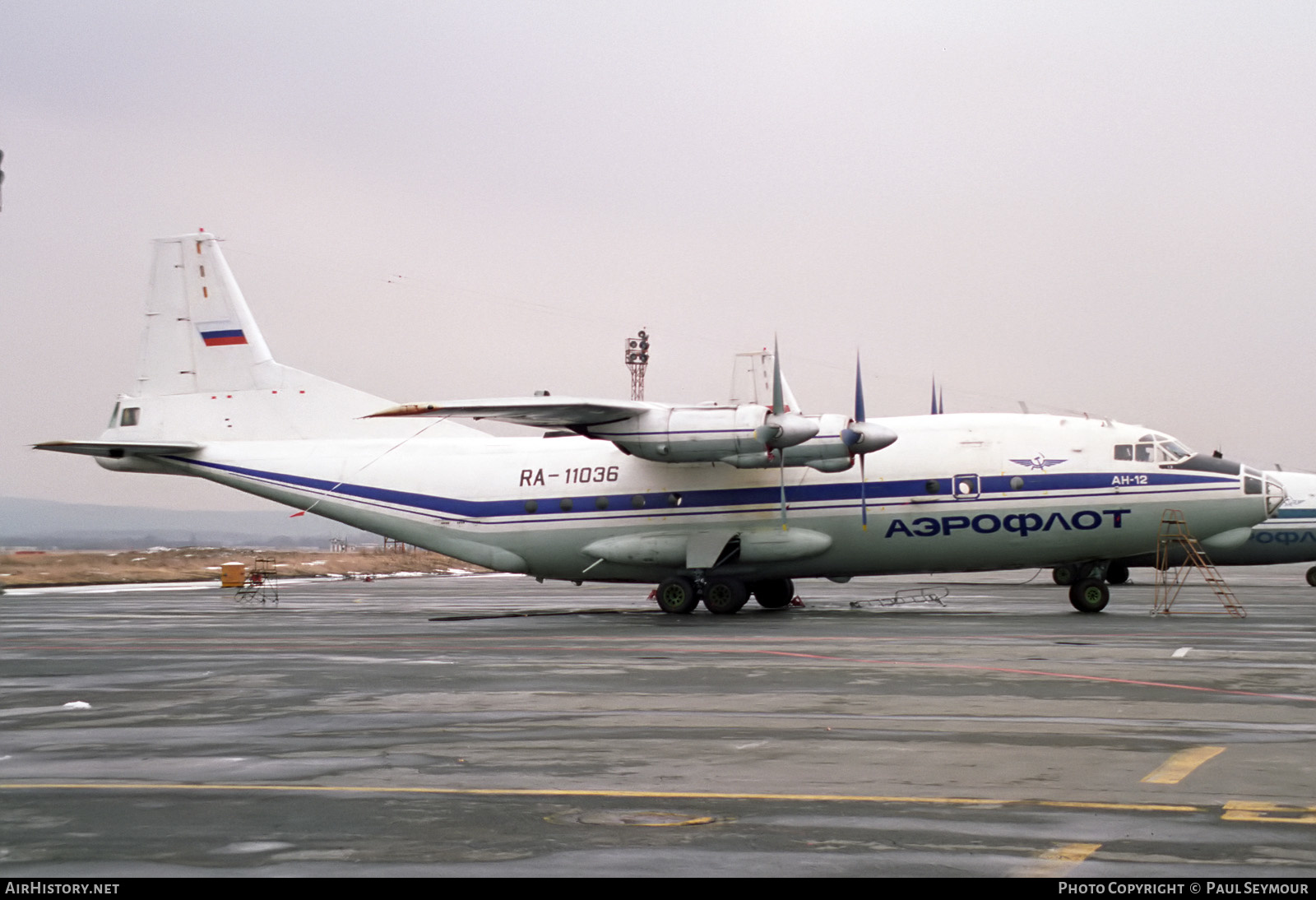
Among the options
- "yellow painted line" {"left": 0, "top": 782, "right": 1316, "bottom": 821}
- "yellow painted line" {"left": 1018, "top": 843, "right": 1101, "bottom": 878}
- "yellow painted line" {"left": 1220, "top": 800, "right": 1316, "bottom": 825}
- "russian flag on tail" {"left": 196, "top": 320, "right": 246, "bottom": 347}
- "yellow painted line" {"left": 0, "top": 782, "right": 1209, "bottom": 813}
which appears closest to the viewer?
"yellow painted line" {"left": 1018, "top": 843, "right": 1101, "bottom": 878}

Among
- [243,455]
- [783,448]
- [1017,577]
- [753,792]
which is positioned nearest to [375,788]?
[753,792]

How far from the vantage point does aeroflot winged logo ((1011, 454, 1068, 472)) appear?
92.2ft

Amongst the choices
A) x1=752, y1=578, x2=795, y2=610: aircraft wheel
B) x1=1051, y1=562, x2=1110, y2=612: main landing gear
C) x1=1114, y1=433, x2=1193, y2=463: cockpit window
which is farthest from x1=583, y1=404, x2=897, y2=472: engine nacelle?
x1=1051, y1=562, x2=1110, y2=612: main landing gear

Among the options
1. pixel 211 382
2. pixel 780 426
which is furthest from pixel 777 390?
pixel 211 382

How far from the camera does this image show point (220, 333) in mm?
33156

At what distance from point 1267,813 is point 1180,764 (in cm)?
178

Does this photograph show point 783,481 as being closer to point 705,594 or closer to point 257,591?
point 705,594

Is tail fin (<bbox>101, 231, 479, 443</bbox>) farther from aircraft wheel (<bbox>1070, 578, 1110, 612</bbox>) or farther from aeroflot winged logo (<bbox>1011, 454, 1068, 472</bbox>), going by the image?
aircraft wheel (<bbox>1070, 578, 1110, 612</bbox>)

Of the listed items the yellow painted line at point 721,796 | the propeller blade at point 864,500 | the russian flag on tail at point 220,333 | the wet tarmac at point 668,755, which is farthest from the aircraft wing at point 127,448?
the yellow painted line at point 721,796

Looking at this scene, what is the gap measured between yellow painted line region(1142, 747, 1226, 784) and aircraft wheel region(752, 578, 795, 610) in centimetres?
2138

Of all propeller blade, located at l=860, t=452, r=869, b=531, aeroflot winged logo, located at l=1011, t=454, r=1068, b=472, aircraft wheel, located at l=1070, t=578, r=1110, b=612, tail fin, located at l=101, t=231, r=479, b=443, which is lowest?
aircraft wheel, located at l=1070, t=578, r=1110, b=612

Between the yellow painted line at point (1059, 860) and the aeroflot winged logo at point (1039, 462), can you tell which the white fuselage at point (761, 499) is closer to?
the aeroflot winged logo at point (1039, 462)

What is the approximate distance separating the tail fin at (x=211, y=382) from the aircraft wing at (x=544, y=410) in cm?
516
